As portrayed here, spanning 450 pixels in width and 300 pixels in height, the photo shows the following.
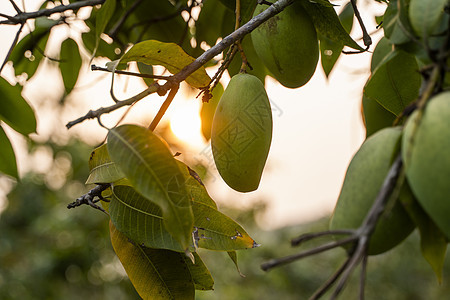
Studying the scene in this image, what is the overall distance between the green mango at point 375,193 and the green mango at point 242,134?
0.16 m

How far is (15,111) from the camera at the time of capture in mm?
887

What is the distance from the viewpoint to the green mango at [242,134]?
0.55 meters

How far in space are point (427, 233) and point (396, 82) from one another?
7.5 inches

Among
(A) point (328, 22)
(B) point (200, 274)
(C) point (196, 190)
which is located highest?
(A) point (328, 22)

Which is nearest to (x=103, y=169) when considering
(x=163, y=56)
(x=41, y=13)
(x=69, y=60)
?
(x=163, y=56)

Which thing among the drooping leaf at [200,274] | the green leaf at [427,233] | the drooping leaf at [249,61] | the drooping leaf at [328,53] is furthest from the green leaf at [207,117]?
the green leaf at [427,233]

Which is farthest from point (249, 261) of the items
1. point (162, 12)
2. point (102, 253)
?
point (162, 12)

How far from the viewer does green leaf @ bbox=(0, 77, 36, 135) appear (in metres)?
0.86

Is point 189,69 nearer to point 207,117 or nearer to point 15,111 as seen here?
point 207,117

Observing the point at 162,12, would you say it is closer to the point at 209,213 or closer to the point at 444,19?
A: the point at 209,213

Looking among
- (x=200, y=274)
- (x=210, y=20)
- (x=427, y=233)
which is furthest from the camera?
(x=210, y=20)

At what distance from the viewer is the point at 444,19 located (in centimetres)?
→ 40

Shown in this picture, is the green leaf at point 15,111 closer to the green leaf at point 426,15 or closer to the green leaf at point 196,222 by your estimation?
the green leaf at point 196,222

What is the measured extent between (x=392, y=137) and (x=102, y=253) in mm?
3918
